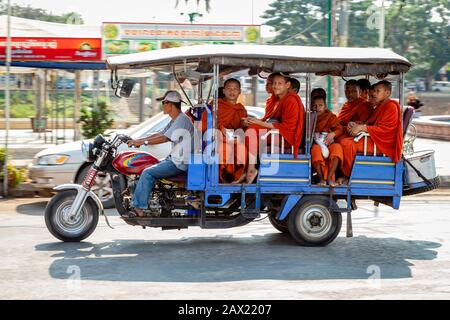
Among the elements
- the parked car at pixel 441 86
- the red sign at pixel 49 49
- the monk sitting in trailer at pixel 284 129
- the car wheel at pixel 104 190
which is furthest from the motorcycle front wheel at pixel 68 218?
the parked car at pixel 441 86

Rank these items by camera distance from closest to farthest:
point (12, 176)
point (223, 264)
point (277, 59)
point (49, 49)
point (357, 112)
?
point (223, 264) → point (277, 59) → point (357, 112) → point (12, 176) → point (49, 49)

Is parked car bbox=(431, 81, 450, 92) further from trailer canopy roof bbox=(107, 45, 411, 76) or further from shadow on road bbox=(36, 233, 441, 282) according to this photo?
trailer canopy roof bbox=(107, 45, 411, 76)

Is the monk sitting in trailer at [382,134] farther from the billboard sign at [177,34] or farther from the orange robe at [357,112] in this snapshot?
the billboard sign at [177,34]

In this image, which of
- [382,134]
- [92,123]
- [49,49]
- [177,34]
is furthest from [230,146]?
[177,34]

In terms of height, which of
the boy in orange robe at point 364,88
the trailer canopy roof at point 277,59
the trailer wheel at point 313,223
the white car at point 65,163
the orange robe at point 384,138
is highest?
the trailer canopy roof at point 277,59

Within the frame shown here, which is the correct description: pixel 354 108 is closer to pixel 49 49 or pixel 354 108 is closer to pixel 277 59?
pixel 277 59

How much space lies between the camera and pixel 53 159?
11570 mm

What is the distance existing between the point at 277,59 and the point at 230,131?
3.00ft

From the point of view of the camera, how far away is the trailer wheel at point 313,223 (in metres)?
8.49

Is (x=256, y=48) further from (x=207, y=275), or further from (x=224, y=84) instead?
(x=207, y=275)

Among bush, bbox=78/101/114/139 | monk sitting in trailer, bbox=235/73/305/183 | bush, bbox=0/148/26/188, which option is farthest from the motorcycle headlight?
bush, bbox=78/101/114/139

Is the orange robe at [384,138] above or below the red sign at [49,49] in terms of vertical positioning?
below

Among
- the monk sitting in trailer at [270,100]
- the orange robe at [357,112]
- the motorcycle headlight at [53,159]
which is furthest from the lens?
the motorcycle headlight at [53,159]
